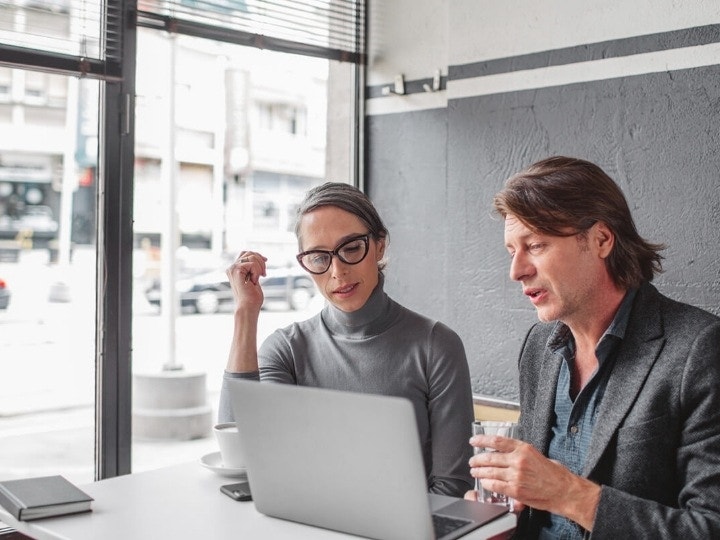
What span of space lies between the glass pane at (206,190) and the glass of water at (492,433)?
1.73 metres

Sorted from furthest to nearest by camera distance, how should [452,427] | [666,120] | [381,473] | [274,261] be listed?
1. [274,261]
2. [666,120]
3. [452,427]
4. [381,473]

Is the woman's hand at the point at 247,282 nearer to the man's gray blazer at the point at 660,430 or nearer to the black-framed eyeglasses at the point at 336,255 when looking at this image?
the black-framed eyeglasses at the point at 336,255

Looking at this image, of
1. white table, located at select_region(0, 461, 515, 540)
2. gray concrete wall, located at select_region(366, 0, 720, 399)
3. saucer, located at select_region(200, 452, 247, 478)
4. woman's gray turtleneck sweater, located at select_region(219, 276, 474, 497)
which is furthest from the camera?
gray concrete wall, located at select_region(366, 0, 720, 399)

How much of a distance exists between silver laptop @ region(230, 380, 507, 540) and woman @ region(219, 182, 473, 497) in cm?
63

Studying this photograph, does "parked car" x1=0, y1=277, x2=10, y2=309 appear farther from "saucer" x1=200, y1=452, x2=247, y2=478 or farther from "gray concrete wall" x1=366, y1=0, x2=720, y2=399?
"gray concrete wall" x1=366, y1=0, x2=720, y2=399

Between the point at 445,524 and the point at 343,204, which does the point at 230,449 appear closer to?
the point at 445,524

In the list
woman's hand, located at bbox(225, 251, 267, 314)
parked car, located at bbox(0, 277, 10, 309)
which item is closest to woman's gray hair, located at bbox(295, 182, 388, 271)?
woman's hand, located at bbox(225, 251, 267, 314)

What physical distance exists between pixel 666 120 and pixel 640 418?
1436 mm

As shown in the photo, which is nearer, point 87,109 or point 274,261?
point 87,109

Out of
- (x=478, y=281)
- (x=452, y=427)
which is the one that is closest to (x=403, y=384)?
(x=452, y=427)

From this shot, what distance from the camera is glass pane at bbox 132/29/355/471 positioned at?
3.16 m

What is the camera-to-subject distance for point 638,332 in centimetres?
177

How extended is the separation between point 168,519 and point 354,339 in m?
0.90

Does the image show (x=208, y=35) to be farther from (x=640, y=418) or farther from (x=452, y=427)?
(x=640, y=418)
